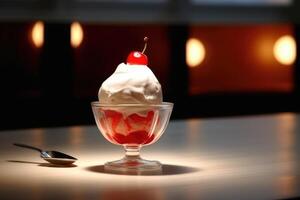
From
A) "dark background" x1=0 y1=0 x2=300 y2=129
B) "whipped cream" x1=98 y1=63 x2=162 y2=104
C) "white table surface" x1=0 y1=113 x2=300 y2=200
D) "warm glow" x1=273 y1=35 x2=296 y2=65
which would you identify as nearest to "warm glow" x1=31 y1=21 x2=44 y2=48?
"dark background" x1=0 y1=0 x2=300 y2=129

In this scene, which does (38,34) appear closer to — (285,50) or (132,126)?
(285,50)

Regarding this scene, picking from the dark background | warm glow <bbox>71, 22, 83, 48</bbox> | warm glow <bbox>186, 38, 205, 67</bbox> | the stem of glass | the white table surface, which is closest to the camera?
the white table surface

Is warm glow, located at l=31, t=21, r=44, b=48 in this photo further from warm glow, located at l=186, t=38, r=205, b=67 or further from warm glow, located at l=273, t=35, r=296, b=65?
warm glow, located at l=273, t=35, r=296, b=65

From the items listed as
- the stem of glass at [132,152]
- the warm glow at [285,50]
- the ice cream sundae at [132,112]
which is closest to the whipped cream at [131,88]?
the ice cream sundae at [132,112]

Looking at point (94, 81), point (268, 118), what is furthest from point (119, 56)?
point (268, 118)

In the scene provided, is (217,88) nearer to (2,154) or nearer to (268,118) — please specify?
(268,118)
